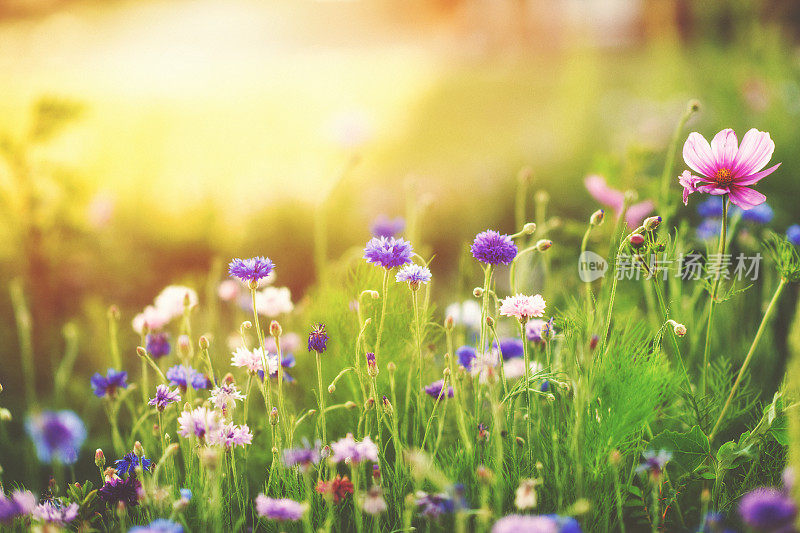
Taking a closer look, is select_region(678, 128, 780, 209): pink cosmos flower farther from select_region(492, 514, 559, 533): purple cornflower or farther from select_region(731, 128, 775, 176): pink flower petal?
select_region(492, 514, 559, 533): purple cornflower

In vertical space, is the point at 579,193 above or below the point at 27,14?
below

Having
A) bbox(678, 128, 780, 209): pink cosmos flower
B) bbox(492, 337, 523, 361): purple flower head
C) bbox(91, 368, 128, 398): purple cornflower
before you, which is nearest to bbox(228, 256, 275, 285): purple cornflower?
bbox(91, 368, 128, 398): purple cornflower

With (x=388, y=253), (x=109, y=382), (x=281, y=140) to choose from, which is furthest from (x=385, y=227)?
(x=281, y=140)

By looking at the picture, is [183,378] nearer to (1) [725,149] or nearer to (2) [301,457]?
(2) [301,457]

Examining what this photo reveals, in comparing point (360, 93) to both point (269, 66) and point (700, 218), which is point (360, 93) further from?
point (700, 218)

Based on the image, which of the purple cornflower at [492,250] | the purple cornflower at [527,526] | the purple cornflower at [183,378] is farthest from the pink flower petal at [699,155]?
the purple cornflower at [183,378]

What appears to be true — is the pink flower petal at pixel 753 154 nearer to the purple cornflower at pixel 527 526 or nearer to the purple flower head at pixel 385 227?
the purple cornflower at pixel 527 526

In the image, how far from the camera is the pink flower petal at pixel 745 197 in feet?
2.84

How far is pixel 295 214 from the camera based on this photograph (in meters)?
2.32

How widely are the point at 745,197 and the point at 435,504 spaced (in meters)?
0.57

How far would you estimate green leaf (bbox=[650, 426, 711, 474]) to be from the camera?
93cm

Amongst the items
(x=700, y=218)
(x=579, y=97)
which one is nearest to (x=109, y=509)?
(x=700, y=218)

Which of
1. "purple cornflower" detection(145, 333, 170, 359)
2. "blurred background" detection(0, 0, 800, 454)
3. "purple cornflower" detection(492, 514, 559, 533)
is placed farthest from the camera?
"blurred background" detection(0, 0, 800, 454)

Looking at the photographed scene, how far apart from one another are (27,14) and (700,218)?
3603mm
